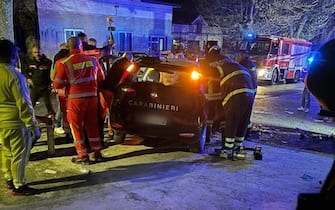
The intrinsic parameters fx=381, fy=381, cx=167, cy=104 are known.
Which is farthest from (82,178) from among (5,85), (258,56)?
(258,56)

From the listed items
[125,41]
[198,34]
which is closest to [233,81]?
[125,41]

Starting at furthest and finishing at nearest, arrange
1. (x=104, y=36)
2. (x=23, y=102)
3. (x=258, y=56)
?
(x=104, y=36)
(x=258, y=56)
(x=23, y=102)

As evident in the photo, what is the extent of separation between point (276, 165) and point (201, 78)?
75.9 inches

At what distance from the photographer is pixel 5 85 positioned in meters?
4.47

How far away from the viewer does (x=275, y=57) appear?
2347 cm

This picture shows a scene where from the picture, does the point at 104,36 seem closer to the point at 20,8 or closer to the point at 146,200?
the point at 20,8

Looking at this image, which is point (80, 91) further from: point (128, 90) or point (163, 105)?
point (163, 105)

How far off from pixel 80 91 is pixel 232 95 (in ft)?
8.14

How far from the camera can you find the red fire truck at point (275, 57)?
23089mm

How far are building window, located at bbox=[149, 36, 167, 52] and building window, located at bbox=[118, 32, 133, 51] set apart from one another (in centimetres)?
235

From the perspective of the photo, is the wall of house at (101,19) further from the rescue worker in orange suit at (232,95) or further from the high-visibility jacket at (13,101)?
the high-visibility jacket at (13,101)

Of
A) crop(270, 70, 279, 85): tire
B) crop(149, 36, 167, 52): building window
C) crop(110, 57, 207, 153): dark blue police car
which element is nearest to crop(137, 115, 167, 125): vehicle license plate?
crop(110, 57, 207, 153): dark blue police car

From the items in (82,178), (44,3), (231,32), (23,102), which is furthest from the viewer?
(231,32)

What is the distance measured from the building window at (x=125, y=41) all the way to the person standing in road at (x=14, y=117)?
22675 millimetres
